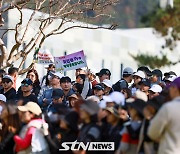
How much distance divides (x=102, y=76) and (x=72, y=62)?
1047mm

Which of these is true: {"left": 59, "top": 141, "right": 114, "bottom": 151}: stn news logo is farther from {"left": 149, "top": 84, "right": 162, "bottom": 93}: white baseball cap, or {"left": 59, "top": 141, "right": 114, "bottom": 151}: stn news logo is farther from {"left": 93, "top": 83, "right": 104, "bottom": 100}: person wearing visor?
{"left": 93, "top": 83, "right": 104, "bottom": 100}: person wearing visor

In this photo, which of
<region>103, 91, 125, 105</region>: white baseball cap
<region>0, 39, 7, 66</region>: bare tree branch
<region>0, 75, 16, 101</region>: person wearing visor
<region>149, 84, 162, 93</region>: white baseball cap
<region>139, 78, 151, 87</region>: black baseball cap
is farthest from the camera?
<region>0, 39, 7, 66</region>: bare tree branch

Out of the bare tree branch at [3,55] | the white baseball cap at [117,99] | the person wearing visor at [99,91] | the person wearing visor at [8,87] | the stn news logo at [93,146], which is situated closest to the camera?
the stn news logo at [93,146]

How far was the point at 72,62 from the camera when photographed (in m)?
18.6

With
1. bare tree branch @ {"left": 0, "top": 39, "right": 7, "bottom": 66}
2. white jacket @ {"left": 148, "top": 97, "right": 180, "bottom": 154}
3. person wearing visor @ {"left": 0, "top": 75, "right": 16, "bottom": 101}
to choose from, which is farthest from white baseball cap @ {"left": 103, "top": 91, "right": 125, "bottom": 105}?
bare tree branch @ {"left": 0, "top": 39, "right": 7, "bottom": 66}

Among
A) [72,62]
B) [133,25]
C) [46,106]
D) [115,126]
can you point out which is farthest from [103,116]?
[133,25]

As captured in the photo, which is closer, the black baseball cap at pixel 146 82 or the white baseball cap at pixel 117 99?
the white baseball cap at pixel 117 99

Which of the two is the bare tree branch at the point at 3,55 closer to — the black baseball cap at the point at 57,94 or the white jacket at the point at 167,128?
the black baseball cap at the point at 57,94

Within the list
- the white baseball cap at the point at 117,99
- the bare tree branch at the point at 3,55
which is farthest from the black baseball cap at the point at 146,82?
the bare tree branch at the point at 3,55

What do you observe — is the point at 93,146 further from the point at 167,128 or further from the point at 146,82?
the point at 146,82

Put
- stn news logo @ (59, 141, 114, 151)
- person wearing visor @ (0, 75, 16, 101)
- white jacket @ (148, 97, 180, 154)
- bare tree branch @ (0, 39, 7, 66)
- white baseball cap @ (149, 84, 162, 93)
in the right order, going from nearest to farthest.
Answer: white jacket @ (148, 97, 180, 154)
stn news logo @ (59, 141, 114, 151)
white baseball cap @ (149, 84, 162, 93)
person wearing visor @ (0, 75, 16, 101)
bare tree branch @ (0, 39, 7, 66)

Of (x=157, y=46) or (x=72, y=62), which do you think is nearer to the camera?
(x=72, y=62)

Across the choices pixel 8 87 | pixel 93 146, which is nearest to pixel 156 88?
pixel 8 87

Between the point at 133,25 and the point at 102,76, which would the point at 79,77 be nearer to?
the point at 102,76
